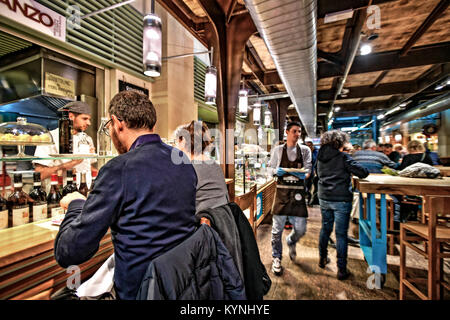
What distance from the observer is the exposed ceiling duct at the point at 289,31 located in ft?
6.18

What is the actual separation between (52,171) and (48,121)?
3.53 metres

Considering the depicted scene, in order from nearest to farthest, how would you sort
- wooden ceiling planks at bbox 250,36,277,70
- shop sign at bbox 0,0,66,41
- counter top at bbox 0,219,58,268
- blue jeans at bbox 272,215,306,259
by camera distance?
counter top at bbox 0,219,58,268 → shop sign at bbox 0,0,66,41 → blue jeans at bbox 272,215,306,259 → wooden ceiling planks at bbox 250,36,277,70

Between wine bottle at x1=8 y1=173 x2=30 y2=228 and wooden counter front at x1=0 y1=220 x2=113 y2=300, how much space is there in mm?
57

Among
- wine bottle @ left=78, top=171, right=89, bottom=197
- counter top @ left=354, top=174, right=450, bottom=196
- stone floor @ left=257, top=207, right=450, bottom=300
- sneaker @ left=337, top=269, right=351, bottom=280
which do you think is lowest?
stone floor @ left=257, top=207, right=450, bottom=300

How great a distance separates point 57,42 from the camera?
2520 mm

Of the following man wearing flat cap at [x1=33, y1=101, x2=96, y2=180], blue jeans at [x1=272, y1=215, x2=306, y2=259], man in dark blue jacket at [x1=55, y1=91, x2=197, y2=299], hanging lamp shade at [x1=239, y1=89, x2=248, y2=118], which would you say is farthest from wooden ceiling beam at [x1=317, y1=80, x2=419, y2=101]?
man in dark blue jacket at [x1=55, y1=91, x2=197, y2=299]

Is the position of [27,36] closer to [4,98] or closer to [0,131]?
[4,98]

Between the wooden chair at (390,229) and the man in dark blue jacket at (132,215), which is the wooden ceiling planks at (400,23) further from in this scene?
the man in dark blue jacket at (132,215)

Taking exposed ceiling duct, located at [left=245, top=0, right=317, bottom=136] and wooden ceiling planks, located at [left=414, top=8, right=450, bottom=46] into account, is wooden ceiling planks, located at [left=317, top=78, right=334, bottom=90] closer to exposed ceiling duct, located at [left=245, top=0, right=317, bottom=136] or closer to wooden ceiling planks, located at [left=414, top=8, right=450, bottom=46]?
wooden ceiling planks, located at [left=414, top=8, right=450, bottom=46]

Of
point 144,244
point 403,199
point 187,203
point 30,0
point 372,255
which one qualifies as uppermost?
point 30,0

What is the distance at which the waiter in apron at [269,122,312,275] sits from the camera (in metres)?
2.87

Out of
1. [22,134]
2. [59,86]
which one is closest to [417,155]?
[22,134]

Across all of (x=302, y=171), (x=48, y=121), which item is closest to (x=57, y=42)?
(x=48, y=121)

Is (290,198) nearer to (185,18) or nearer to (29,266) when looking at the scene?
(29,266)
